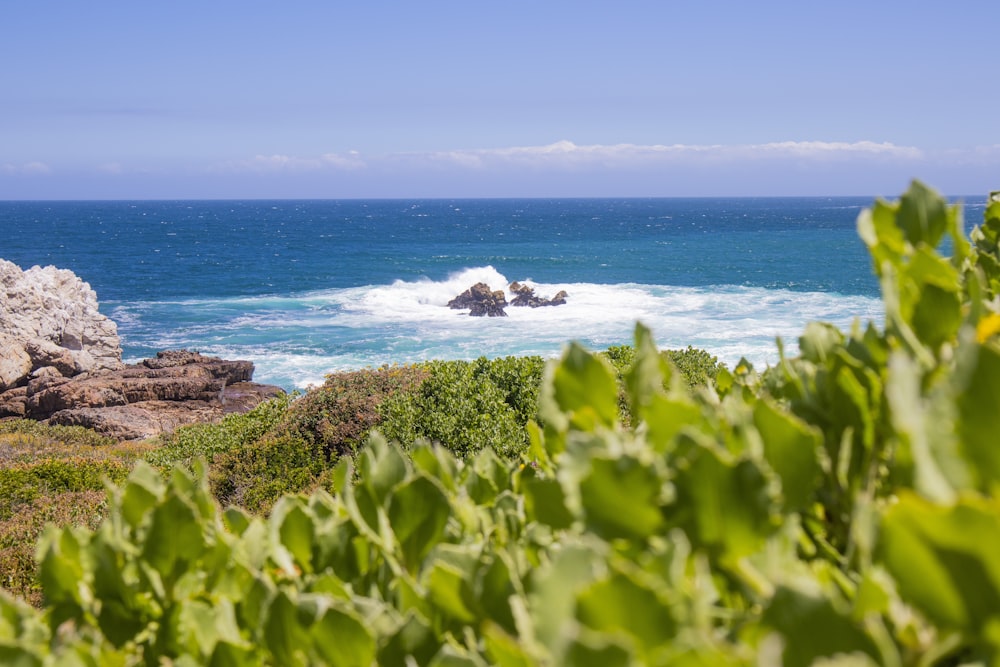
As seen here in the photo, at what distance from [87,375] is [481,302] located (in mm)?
19008

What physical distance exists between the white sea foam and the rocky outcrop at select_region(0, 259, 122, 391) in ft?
13.3

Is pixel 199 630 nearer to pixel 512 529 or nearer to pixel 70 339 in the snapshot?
pixel 512 529

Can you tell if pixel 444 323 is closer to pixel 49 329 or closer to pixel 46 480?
pixel 49 329

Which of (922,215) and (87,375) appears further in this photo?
(87,375)

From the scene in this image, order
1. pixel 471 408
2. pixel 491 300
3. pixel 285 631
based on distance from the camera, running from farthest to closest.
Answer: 1. pixel 491 300
2. pixel 471 408
3. pixel 285 631

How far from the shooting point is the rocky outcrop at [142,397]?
1883 centimetres

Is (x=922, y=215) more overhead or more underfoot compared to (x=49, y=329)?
more overhead

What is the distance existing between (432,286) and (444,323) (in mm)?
11302

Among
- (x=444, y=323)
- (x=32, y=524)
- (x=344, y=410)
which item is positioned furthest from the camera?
(x=444, y=323)

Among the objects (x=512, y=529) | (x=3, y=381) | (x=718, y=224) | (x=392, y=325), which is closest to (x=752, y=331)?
(x=392, y=325)

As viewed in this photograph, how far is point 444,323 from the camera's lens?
35.4m

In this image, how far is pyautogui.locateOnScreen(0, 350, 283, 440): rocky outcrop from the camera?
18.8 meters

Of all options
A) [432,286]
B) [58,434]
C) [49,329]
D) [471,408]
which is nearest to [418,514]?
[471,408]

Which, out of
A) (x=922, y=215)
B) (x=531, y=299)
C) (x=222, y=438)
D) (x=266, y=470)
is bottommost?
(x=531, y=299)
